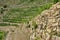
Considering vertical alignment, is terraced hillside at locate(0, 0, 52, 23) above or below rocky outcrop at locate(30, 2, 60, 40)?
below

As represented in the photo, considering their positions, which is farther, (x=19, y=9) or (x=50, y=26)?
(x=19, y=9)

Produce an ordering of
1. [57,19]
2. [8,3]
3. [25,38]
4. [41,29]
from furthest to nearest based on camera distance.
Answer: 1. [8,3]
2. [25,38]
3. [41,29]
4. [57,19]

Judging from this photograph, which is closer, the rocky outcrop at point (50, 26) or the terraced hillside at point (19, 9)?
the rocky outcrop at point (50, 26)

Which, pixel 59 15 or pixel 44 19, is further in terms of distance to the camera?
pixel 44 19

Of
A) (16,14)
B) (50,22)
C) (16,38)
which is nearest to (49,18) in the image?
(50,22)

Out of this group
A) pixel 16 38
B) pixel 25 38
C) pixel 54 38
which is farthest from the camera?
pixel 16 38

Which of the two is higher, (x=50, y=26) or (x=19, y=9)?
(x=50, y=26)

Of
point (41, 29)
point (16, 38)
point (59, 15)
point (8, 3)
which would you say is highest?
point (59, 15)

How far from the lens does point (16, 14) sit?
5188 centimetres

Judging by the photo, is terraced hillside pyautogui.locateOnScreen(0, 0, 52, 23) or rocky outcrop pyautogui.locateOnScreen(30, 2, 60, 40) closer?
rocky outcrop pyautogui.locateOnScreen(30, 2, 60, 40)

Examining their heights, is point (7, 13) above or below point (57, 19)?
below

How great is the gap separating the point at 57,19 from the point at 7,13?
42.6 m

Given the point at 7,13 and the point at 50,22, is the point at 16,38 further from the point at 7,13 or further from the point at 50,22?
the point at 7,13

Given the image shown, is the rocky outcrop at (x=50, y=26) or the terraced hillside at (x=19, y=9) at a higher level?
the rocky outcrop at (x=50, y=26)
